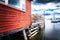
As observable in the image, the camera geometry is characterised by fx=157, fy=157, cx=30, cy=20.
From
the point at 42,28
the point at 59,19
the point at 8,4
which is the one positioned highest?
the point at 8,4

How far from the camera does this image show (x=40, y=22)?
9.25 metres

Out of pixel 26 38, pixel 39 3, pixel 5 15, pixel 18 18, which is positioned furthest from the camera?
pixel 39 3

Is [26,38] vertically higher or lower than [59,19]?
A: lower

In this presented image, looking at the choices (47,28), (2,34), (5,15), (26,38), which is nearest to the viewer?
(2,34)

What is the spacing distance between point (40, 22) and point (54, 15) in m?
1.04

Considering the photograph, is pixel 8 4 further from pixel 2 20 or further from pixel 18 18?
pixel 18 18

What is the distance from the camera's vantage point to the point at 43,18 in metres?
8.60

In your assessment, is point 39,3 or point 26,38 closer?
point 26,38

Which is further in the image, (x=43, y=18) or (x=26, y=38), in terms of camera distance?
(x=43, y=18)

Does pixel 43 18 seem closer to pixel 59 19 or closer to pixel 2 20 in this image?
pixel 59 19

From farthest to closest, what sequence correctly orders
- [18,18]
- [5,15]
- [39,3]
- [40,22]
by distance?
[40,22] < [39,3] < [18,18] < [5,15]

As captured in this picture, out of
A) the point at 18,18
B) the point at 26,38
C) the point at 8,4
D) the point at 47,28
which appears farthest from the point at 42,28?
the point at 8,4

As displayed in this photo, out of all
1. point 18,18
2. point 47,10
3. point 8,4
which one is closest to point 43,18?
point 47,10

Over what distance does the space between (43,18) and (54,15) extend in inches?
24.8
